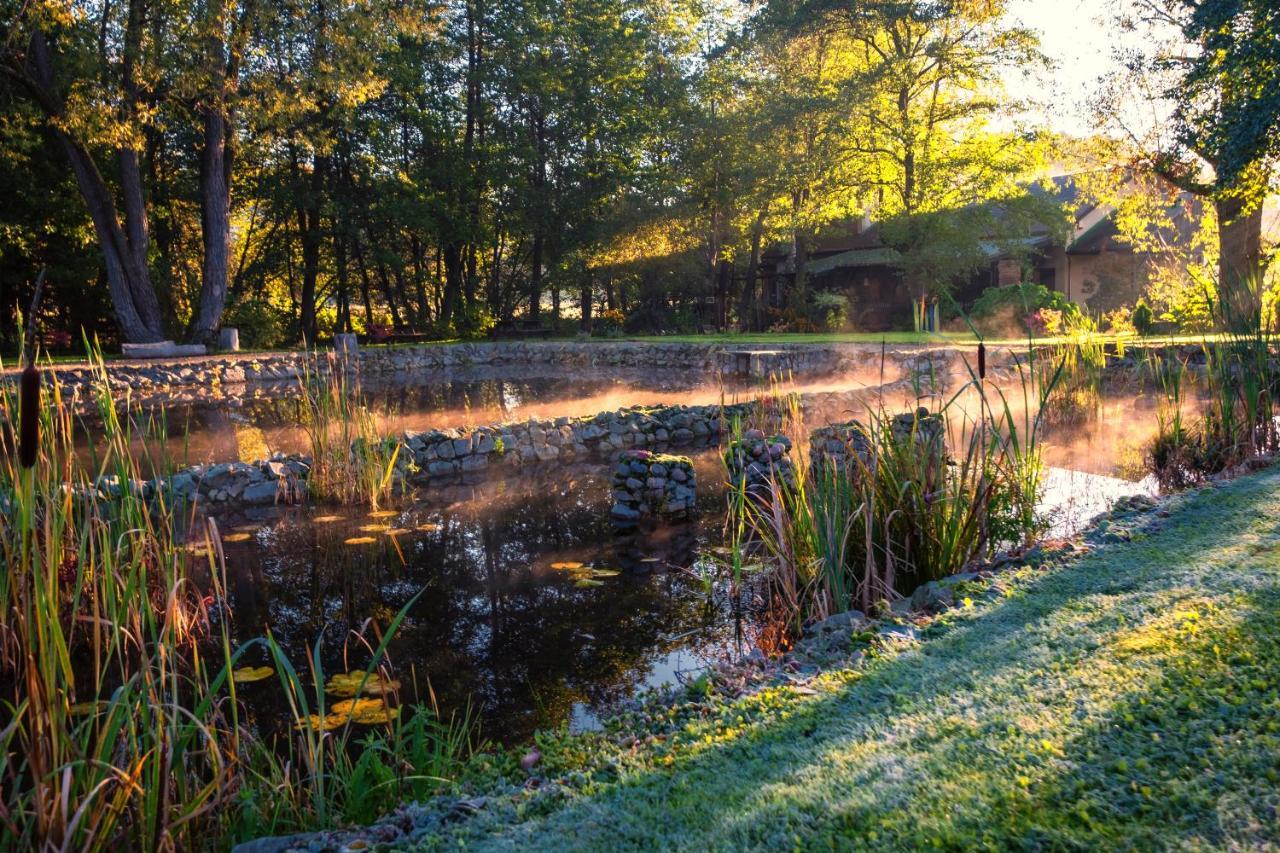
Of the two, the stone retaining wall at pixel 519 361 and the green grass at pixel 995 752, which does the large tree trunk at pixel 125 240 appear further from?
the green grass at pixel 995 752

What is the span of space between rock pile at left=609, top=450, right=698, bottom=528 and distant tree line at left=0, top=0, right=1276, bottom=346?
11.7 m

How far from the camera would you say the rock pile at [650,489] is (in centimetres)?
593

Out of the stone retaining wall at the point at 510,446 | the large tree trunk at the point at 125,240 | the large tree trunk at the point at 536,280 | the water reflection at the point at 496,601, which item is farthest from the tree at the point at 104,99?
the water reflection at the point at 496,601

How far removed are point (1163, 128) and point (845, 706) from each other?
15155 millimetres

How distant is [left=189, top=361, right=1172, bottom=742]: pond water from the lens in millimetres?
3422

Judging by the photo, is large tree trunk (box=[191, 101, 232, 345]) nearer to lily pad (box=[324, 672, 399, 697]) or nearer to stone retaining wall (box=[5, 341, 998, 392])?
stone retaining wall (box=[5, 341, 998, 392])

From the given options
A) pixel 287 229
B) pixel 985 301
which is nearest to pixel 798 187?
pixel 985 301

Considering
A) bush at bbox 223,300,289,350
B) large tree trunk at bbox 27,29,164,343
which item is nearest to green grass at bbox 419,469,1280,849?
large tree trunk at bbox 27,29,164,343

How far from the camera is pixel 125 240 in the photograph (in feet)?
53.6

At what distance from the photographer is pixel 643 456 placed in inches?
239

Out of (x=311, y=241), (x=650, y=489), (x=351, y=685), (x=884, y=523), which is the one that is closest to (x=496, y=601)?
(x=351, y=685)

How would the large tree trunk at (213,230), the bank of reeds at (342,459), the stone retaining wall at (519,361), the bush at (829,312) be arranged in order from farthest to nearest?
the bush at (829,312) → the large tree trunk at (213,230) → the stone retaining wall at (519,361) → the bank of reeds at (342,459)

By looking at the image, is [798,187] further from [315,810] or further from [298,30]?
[315,810]

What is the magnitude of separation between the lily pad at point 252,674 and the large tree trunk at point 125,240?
1557 centimetres
